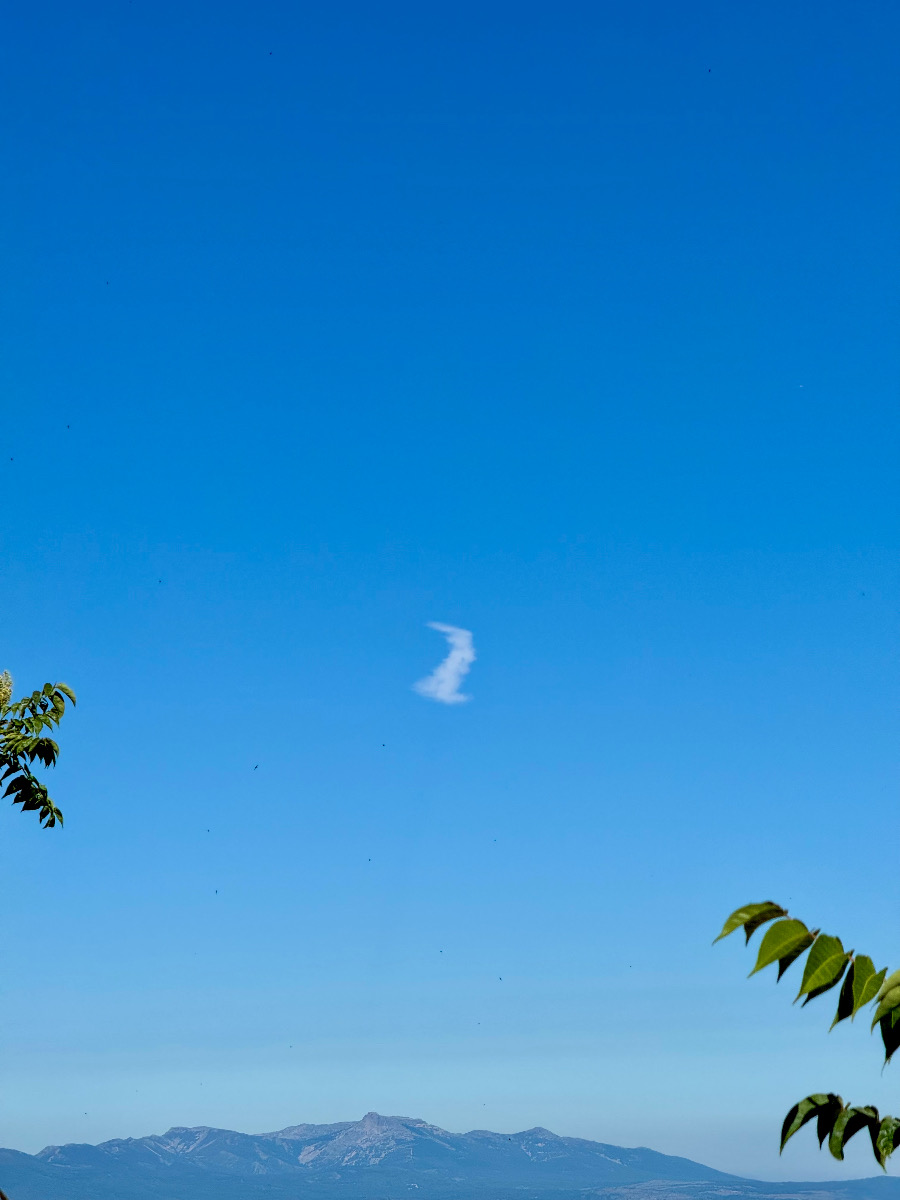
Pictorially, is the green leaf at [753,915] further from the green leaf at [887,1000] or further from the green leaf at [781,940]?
the green leaf at [887,1000]

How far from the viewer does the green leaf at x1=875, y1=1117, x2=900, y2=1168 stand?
5820mm

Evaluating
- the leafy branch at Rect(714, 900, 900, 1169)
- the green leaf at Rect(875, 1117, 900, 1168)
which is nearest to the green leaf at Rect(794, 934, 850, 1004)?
the leafy branch at Rect(714, 900, 900, 1169)

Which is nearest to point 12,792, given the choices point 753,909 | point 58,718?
point 58,718

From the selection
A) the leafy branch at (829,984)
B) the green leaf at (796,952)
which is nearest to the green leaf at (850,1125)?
the leafy branch at (829,984)

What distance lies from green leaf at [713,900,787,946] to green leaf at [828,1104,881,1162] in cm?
110

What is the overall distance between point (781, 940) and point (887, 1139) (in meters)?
1.31

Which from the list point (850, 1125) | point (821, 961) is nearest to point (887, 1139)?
point (850, 1125)

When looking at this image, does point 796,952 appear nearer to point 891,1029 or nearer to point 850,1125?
point 891,1029

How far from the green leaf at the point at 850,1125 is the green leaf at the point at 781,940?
37.7 inches

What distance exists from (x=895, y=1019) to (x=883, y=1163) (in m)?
0.96

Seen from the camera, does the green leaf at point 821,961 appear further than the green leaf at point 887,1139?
No

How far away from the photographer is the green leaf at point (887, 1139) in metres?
5.82

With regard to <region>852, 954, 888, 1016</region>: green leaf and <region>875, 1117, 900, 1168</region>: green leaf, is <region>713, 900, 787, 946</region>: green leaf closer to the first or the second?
<region>852, 954, 888, 1016</region>: green leaf

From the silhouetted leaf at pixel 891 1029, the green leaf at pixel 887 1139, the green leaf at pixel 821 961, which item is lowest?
the green leaf at pixel 887 1139
